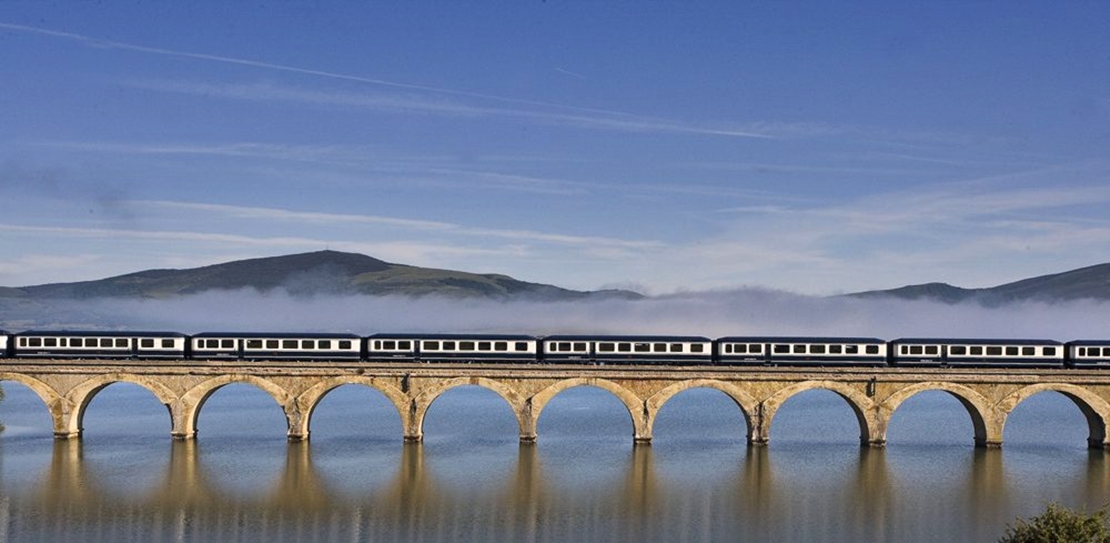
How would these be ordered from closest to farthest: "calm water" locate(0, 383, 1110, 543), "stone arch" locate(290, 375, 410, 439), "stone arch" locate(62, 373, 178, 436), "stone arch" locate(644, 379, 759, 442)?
1. "calm water" locate(0, 383, 1110, 543)
2. "stone arch" locate(644, 379, 759, 442)
3. "stone arch" locate(290, 375, 410, 439)
4. "stone arch" locate(62, 373, 178, 436)

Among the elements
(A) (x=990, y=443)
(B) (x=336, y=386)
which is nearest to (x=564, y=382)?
(B) (x=336, y=386)

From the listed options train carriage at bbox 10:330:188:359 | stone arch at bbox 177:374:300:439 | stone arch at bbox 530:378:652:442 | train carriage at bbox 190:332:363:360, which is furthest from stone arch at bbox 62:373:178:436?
stone arch at bbox 530:378:652:442

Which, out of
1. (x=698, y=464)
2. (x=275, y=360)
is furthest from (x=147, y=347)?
(x=698, y=464)

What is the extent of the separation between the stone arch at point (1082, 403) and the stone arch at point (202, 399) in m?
48.4

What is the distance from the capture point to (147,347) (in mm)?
73625

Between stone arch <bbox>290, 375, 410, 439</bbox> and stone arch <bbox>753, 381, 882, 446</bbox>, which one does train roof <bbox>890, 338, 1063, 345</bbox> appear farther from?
stone arch <bbox>290, 375, 410, 439</bbox>

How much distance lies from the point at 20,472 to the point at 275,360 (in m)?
17.2

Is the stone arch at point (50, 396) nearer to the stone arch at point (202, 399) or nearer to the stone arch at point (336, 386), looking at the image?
the stone arch at point (202, 399)

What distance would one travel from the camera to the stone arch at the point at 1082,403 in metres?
70.8

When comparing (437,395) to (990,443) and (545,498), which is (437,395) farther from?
(990,443)

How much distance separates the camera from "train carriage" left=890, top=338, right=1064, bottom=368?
72938 mm

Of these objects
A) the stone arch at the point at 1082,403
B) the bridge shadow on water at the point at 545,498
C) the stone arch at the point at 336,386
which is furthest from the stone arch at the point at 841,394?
the stone arch at the point at 336,386

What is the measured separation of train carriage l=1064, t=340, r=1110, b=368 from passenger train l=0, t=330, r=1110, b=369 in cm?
7

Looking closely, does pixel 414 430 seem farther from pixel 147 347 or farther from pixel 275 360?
pixel 147 347
